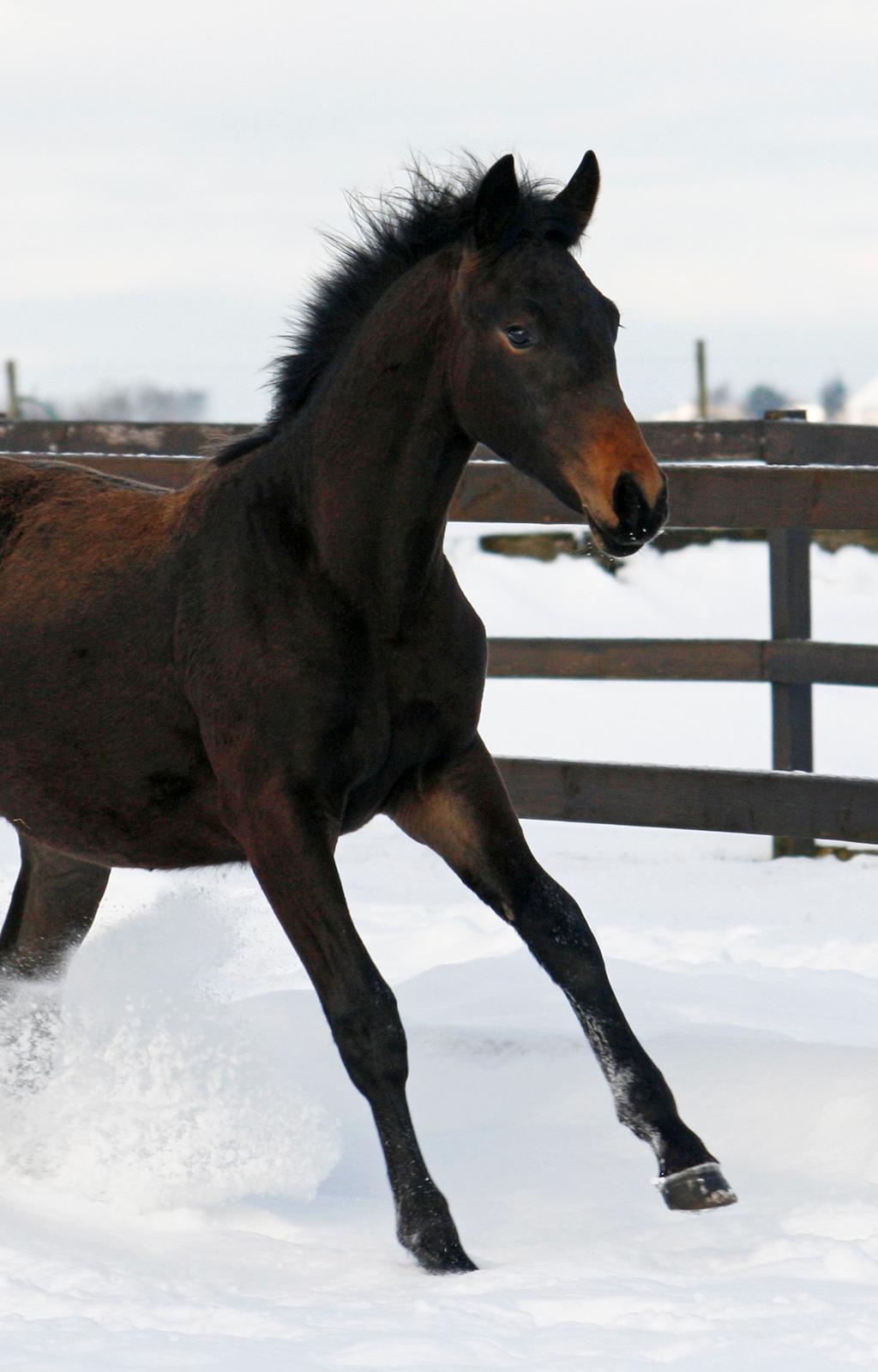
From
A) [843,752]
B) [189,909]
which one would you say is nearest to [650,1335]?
[189,909]

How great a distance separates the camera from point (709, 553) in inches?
540

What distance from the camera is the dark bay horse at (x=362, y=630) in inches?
119

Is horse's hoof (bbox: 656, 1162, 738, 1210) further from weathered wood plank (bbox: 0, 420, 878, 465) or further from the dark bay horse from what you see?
weathered wood plank (bbox: 0, 420, 878, 465)

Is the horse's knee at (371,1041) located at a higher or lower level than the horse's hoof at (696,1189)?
higher

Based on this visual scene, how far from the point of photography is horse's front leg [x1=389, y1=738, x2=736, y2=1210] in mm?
3342

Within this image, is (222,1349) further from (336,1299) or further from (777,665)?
(777,665)

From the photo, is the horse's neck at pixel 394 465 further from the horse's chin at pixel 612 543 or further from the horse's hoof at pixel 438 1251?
the horse's hoof at pixel 438 1251

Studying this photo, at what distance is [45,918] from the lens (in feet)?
13.4

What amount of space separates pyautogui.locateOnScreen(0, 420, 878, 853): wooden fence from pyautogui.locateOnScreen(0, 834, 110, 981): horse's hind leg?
109cm

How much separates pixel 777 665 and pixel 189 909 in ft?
10.4

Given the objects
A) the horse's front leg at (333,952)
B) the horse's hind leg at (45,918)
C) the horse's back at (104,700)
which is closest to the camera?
the horse's front leg at (333,952)

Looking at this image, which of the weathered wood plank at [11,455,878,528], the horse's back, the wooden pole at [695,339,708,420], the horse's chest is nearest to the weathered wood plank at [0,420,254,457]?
the weathered wood plank at [11,455,878,528]

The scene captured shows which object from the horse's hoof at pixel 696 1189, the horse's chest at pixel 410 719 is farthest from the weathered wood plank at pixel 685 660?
the horse's hoof at pixel 696 1189

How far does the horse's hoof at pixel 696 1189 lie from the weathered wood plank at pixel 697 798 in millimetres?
2078
